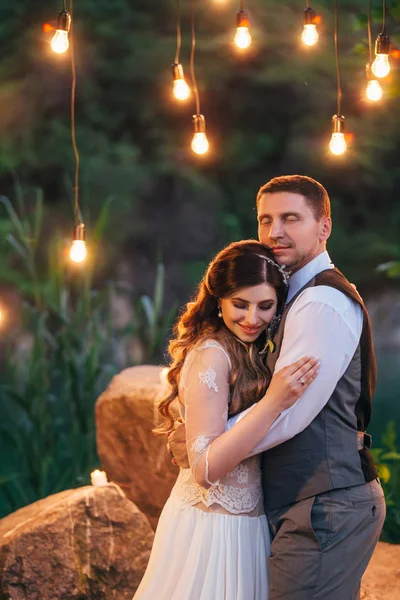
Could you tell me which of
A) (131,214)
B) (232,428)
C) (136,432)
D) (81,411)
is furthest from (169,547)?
(131,214)

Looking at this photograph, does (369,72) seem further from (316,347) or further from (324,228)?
(316,347)

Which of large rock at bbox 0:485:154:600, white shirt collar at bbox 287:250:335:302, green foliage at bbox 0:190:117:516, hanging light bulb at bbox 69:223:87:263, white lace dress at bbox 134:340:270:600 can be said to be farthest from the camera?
green foliage at bbox 0:190:117:516

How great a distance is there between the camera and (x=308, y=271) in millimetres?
2230

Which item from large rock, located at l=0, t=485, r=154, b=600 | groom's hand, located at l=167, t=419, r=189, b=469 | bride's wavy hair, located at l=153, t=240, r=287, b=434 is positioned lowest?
large rock, located at l=0, t=485, r=154, b=600

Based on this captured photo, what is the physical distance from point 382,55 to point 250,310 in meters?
1.62

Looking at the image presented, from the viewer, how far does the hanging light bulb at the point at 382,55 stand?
328cm

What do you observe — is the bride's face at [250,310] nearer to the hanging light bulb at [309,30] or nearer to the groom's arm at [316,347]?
the groom's arm at [316,347]

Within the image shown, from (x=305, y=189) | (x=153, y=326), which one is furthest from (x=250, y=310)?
(x=153, y=326)

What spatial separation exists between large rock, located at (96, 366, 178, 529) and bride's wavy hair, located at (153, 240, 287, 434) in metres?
1.49

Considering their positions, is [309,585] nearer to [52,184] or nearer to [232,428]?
[232,428]

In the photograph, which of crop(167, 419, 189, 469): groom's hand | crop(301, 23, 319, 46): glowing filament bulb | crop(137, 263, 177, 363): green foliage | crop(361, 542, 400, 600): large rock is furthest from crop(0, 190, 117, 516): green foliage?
crop(167, 419, 189, 469): groom's hand

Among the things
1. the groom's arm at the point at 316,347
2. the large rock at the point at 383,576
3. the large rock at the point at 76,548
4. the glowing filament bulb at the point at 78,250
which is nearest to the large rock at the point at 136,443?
the large rock at the point at 76,548

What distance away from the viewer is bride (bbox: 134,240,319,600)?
2.10m

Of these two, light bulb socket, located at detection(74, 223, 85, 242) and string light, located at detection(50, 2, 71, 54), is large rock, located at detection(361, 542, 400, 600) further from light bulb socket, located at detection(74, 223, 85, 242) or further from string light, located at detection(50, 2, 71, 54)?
string light, located at detection(50, 2, 71, 54)
